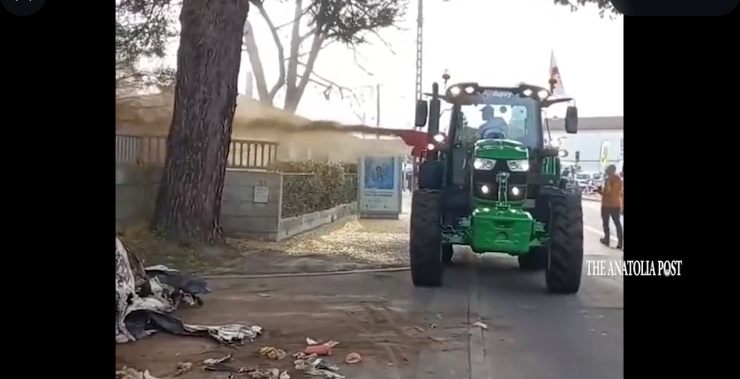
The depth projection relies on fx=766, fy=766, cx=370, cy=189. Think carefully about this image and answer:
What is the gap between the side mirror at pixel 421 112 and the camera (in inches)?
73.2

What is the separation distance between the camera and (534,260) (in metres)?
1.90

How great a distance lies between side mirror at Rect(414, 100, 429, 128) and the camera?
186cm

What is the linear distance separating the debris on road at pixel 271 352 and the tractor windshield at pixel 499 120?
0.69 metres

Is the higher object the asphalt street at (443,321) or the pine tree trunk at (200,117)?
the pine tree trunk at (200,117)

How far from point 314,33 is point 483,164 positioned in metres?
0.56

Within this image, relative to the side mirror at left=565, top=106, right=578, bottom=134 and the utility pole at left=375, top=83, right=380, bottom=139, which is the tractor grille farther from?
the utility pole at left=375, top=83, right=380, bottom=139

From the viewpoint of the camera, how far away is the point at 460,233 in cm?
194

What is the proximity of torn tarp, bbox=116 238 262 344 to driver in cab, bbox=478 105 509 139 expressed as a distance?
0.76 metres

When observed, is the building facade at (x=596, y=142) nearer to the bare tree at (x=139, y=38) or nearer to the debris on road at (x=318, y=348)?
the debris on road at (x=318, y=348)

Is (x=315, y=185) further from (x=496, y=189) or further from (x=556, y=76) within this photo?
(x=556, y=76)

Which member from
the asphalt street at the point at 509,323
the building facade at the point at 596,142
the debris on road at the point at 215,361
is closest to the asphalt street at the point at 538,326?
the asphalt street at the point at 509,323
